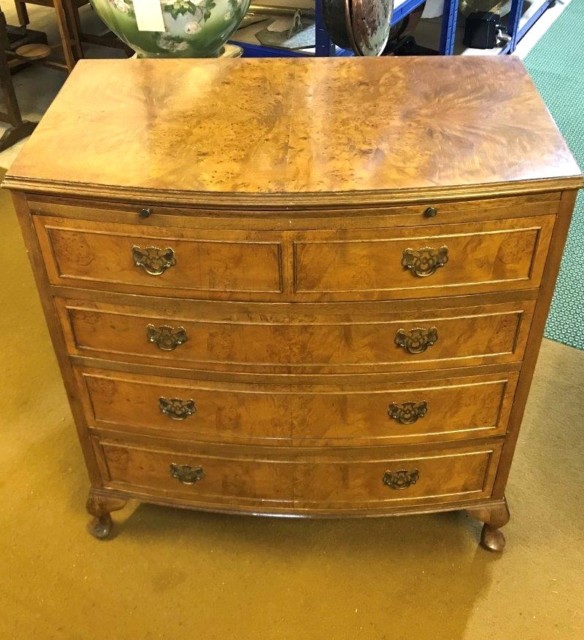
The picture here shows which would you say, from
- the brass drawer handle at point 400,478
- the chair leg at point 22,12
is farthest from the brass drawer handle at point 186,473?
the chair leg at point 22,12

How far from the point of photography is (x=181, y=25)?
1.41 meters

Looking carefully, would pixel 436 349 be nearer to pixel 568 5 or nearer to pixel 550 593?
pixel 550 593

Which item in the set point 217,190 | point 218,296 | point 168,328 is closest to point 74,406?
point 168,328

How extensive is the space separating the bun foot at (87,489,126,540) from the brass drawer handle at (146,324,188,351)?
459 mm

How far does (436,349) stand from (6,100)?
7.77 feet

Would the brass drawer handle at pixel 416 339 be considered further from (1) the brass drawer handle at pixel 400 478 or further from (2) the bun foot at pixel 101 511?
(2) the bun foot at pixel 101 511

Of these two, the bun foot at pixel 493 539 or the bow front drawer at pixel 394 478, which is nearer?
the bow front drawer at pixel 394 478

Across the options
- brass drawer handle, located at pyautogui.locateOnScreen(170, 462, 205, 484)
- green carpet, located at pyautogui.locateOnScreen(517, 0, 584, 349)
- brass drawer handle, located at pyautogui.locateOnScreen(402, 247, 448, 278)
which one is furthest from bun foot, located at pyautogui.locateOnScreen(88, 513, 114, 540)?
green carpet, located at pyautogui.locateOnScreen(517, 0, 584, 349)

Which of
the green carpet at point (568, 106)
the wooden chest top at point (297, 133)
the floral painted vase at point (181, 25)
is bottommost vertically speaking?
the green carpet at point (568, 106)

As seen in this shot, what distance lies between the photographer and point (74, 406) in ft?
4.51

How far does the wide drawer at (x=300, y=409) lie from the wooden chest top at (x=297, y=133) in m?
0.39

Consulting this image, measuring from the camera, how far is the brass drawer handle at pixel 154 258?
1.12 m

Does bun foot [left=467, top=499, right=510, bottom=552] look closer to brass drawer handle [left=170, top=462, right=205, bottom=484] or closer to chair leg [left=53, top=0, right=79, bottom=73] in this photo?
brass drawer handle [left=170, top=462, right=205, bottom=484]

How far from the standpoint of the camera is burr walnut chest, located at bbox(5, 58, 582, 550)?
1.07 metres
